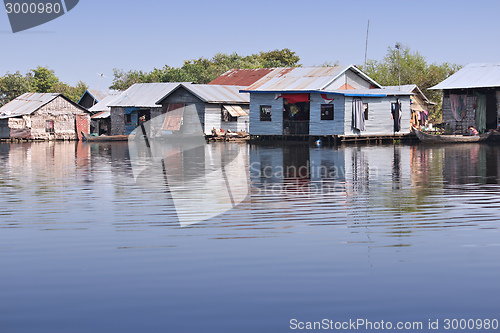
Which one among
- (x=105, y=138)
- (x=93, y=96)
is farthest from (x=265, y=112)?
(x=93, y=96)

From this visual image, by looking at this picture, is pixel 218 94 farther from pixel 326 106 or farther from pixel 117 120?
A: pixel 117 120

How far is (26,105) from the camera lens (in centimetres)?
4888

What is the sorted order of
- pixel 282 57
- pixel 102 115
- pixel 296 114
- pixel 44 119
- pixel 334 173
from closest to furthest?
pixel 334 173
pixel 296 114
pixel 44 119
pixel 102 115
pixel 282 57

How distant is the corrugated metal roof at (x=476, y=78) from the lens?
34562 millimetres

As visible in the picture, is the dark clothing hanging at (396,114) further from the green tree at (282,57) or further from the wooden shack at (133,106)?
the green tree at (282,57)

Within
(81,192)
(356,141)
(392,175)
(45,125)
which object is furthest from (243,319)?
(45,125)

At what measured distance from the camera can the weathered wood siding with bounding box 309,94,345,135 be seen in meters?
34.4

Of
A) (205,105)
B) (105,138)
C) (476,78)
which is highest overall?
(476,78)

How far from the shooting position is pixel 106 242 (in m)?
8.20

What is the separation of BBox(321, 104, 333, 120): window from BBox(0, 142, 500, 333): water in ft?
71.1

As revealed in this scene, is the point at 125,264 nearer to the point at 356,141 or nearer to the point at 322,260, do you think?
the point at 322,260

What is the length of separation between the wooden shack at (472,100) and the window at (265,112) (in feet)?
30.6

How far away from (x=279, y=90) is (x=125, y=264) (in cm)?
2939

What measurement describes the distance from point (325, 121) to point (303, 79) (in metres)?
3.76
